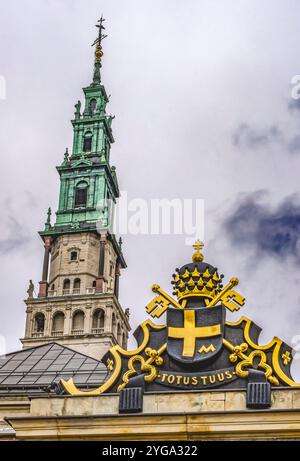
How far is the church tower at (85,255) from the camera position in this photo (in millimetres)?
105562

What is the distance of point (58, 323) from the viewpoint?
107312 millimetres

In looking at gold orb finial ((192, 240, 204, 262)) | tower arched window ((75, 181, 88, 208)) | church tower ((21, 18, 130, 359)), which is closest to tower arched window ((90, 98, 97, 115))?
church tower ((21, 18, 130, 359))

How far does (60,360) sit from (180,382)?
19.6 meters

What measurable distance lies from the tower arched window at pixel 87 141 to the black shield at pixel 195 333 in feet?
305

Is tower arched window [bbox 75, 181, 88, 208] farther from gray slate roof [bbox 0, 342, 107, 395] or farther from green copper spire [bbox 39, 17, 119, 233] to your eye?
gray slate roof [bbox 0, 342, 107, 395]

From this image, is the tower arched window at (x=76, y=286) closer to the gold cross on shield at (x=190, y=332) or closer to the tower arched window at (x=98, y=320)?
the tower arched window at (x=98, y=320)

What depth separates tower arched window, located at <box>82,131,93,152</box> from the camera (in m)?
120

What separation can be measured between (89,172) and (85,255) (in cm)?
1138

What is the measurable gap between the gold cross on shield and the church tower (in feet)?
242

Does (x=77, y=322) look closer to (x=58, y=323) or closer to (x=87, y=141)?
(x=58, y=323)

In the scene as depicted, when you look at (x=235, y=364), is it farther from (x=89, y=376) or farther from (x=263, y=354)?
(x=89, y=376)

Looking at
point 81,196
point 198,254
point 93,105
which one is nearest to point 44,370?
point 198,254

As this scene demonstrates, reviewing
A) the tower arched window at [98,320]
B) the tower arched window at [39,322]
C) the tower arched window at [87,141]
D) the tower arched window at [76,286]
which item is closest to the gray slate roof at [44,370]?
the tower arched window at [98,320]
